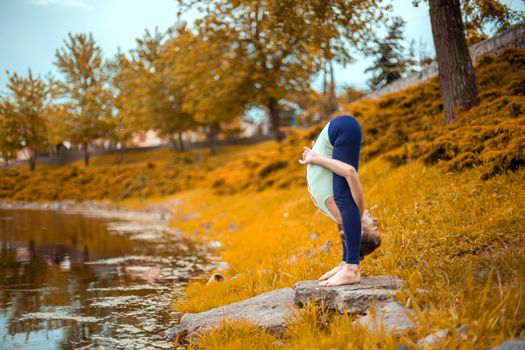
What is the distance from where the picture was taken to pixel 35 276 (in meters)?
7.75

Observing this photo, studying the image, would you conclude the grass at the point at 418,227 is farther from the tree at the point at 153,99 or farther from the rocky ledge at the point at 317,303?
the tree at the point at 153,99

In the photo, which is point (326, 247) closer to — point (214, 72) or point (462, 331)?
point (462, 331)

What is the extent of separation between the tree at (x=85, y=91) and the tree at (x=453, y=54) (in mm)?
38481

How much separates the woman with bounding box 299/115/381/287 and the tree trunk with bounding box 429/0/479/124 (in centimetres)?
594

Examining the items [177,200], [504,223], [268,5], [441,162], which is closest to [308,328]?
[504,223]

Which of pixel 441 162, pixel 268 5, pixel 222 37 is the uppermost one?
pixel 222 37

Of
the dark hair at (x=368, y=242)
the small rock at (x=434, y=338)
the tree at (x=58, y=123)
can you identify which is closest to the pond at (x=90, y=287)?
the dark hair at (x=368, y=242)

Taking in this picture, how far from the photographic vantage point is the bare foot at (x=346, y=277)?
4027 mm

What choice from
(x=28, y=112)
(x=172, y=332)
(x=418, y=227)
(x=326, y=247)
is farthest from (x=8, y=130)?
(x=418, y=227)

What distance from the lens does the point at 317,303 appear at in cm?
403

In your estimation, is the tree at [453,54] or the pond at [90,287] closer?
the pond at [90,287]

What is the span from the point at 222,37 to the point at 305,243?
17.8 metres

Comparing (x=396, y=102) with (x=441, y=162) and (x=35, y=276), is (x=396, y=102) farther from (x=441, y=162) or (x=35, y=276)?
(x=35, y=276)

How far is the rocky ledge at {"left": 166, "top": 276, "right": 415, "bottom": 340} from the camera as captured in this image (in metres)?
3.44
